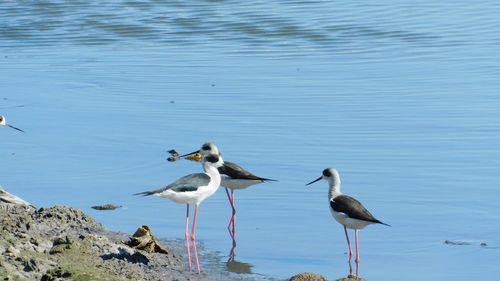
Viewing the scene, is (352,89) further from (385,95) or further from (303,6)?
(303,6)

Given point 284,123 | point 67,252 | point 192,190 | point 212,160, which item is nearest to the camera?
point 67,252

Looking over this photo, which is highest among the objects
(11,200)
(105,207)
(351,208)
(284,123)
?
(351,208)

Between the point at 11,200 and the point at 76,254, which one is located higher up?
the point at 76,254

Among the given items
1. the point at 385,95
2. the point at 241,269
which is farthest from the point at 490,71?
the point at 241,269

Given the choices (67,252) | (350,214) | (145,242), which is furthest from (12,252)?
(350,214)

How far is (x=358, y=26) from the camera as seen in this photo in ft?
65.6

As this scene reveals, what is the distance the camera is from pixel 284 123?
42.9ft

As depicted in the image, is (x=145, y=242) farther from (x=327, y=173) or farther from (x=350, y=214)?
(x=327, y=173)

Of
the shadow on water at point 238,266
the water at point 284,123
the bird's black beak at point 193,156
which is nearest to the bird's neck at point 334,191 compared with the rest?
the water at point 284,123

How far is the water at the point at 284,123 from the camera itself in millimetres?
9484

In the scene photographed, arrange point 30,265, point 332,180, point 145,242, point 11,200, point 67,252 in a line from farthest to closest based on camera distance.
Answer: point 332,180, point 11,200, point 145,242, point 67,252, point 30,265

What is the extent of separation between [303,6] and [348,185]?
12673 millimetres

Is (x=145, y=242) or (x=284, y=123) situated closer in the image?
(x=145, y=242)

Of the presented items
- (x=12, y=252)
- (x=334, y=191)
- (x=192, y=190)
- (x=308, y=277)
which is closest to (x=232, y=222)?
(x=192, y=190)
